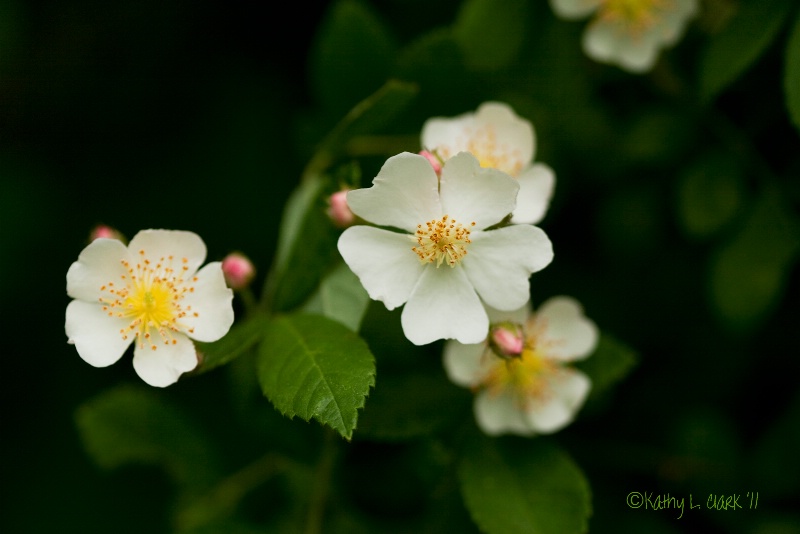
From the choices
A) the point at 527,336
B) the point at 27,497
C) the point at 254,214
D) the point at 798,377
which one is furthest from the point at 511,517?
the point at 27,497

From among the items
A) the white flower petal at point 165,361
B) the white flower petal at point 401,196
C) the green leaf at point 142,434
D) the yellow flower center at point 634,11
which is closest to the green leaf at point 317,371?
the white flower petal at point 165,361

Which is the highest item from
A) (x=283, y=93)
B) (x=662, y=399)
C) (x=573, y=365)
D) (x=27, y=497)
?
(x=283, y=93)

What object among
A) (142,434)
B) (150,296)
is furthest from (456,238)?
(142,434)

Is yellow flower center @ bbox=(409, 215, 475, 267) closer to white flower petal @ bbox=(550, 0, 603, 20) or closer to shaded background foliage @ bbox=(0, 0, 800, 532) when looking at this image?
shaded background foliage @ bbox=(0, 0, 800, 532)

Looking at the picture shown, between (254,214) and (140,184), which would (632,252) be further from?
(140,184)

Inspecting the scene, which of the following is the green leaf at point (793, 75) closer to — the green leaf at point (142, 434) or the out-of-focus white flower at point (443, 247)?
the out-of-focus white flower at point (443, 247)

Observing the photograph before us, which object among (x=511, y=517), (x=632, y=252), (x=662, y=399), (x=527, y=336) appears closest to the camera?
(x=511, y=517)

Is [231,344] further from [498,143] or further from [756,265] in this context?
[756,265]
